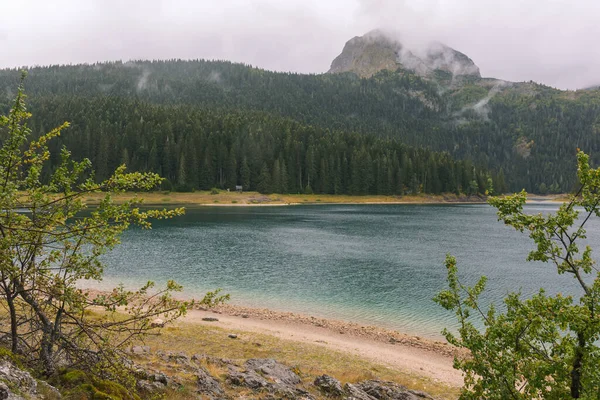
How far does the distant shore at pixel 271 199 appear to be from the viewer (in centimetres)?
12069

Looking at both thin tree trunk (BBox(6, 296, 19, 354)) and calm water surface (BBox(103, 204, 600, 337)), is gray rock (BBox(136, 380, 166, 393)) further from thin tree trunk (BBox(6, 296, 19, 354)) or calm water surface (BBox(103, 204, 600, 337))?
calm water surface (BBox(103, 204, 600, 337))

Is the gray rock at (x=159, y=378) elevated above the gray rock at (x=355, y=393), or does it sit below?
above

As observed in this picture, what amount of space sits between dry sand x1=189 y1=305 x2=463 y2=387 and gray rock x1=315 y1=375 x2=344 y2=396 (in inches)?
234

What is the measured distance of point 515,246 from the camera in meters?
59.2

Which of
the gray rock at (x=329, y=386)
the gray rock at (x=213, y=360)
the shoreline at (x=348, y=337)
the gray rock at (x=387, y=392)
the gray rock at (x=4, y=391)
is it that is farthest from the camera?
the shoreline at (x=348, y=337)

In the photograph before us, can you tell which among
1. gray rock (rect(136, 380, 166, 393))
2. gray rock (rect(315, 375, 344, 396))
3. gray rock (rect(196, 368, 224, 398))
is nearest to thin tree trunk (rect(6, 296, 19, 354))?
gray rock (rect(136, 380, 166, 393))

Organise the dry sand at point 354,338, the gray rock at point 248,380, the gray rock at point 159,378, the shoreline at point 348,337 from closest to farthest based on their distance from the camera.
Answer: the gray rock at point 159,378, the gray rock at point 248,380, the shoreline at point 348,337, the dry sand at point 354,338

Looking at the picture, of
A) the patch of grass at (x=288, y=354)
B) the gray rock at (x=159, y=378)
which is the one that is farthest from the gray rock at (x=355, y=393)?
the gray rock at (x=159, y=378)

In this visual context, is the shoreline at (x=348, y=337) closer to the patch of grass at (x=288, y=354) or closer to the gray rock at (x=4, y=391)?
the patch of grass at (x=288, y=354)

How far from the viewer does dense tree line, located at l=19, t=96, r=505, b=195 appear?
141m

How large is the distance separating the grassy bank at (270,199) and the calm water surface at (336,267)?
A: 169ft

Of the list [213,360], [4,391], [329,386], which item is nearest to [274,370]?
[329,386]

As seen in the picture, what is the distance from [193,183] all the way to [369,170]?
68.6m

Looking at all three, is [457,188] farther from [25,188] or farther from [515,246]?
[25,188]
